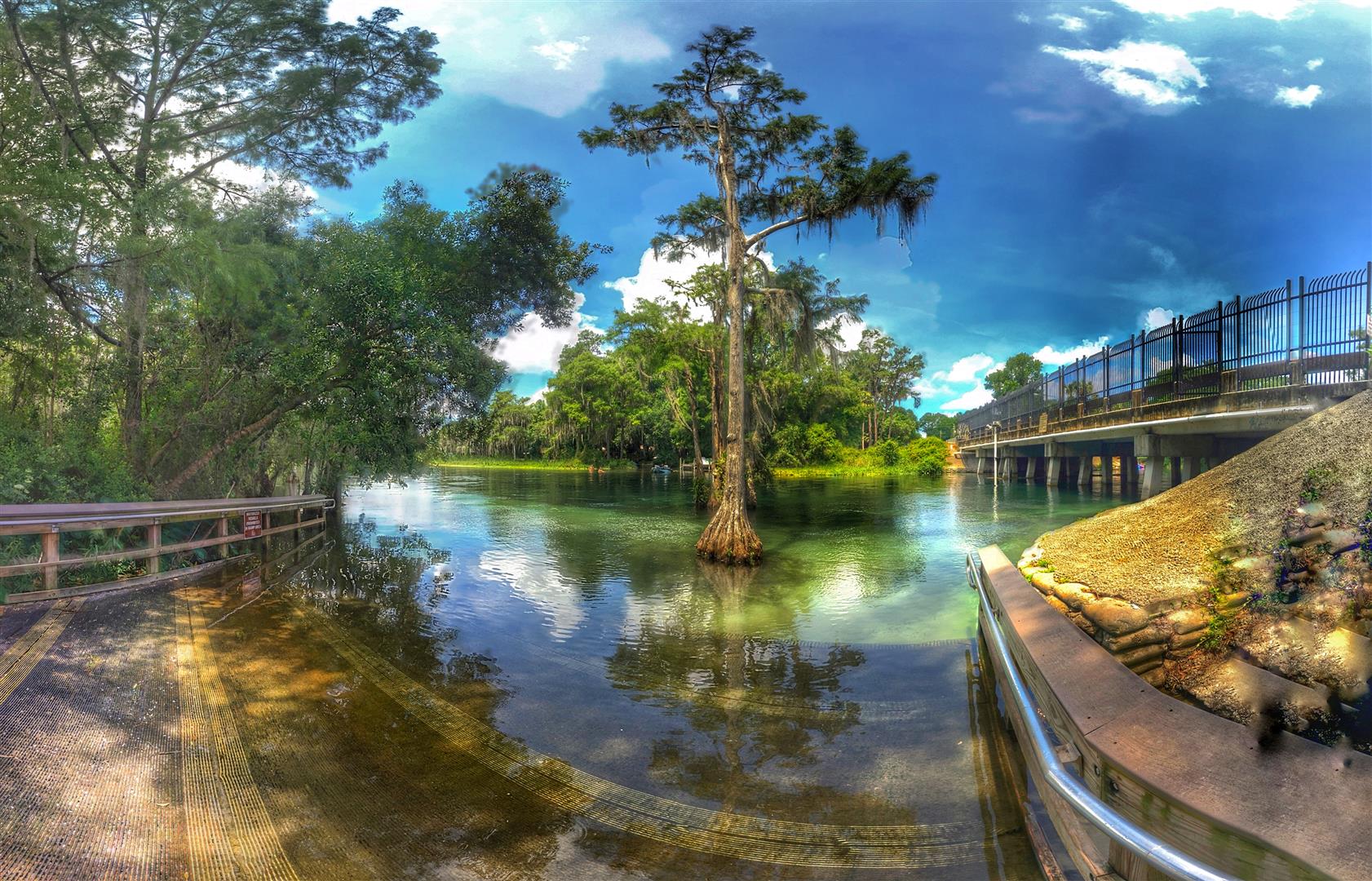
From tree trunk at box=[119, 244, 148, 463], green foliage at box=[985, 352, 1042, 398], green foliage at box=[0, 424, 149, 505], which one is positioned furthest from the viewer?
green foliage at box=[985, 352, 1042, 398]

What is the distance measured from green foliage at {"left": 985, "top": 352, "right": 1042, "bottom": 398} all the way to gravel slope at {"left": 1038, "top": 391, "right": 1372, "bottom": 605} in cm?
8493

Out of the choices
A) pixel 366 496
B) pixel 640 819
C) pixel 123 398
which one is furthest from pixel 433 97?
pixel 366 496

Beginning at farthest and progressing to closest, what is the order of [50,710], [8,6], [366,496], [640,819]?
1. [366,496]
2. [8,6]
3. [50,710]
4. [640,819]

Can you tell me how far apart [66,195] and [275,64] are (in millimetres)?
6075

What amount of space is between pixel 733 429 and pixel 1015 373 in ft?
277

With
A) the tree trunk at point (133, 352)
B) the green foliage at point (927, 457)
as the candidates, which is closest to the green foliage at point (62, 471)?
the tree trunk at point (133, 352)

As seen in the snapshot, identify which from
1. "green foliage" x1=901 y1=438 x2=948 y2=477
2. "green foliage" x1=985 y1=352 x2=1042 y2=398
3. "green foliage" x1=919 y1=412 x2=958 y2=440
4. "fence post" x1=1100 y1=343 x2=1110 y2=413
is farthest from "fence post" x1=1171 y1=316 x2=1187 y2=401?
"green foliage" x1=919 y1=412 x2=958 y2=440

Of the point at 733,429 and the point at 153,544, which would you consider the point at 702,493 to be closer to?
the point at 733,429

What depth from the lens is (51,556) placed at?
24.1 ft

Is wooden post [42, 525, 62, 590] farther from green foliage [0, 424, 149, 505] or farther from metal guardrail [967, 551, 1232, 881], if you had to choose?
metal guardrail [967, 551, 1232, 881]

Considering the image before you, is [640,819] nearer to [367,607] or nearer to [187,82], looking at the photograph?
[367,607]

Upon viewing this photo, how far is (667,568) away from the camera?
43.5 ft

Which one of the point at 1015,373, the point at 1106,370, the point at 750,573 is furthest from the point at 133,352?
the point at 1015,373

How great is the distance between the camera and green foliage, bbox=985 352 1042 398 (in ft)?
282
